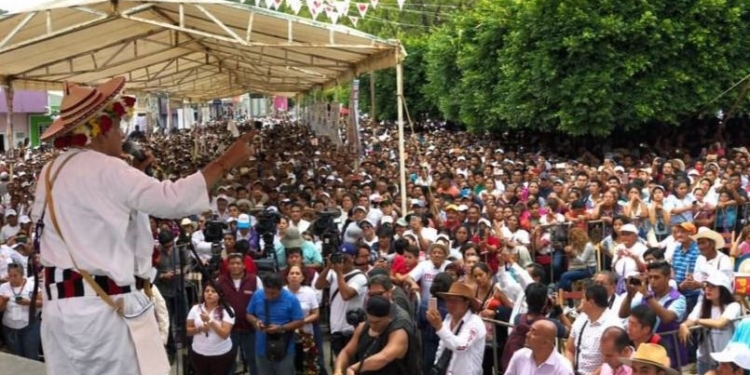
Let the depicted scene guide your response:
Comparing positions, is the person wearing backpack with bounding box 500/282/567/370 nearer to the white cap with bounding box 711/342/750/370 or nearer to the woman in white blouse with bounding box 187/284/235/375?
the white cap with bounding box 711/342/750/370

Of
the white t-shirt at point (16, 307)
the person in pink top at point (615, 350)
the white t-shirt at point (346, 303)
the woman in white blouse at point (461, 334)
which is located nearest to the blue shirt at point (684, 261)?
the woman in white blouse at point (461, 334)

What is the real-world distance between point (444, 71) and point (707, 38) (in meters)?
13.3

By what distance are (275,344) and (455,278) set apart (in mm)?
1559

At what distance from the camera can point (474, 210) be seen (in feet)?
34.5

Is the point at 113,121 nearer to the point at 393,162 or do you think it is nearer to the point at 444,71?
the point at 393,162

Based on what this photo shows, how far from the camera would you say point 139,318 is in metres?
3.55

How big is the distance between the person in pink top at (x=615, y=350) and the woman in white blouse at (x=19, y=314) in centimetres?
549

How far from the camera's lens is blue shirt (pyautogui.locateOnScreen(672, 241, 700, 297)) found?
8273 millimetres

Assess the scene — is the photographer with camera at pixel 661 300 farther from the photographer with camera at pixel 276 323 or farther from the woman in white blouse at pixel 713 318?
the photographer with camera at pixel 276 323

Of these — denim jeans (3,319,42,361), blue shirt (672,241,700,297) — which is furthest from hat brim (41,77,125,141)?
→ blue shirt (672,241,700,297)

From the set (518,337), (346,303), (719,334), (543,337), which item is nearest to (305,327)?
(346,303)

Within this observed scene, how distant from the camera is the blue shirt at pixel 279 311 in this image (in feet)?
24.2

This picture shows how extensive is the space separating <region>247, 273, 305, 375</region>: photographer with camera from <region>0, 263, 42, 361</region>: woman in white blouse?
2486 millimetres

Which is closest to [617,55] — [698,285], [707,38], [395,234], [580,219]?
[707,38]
